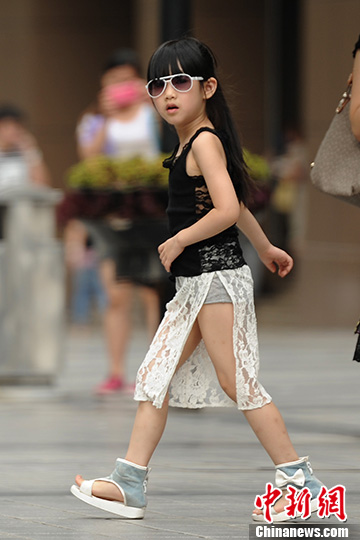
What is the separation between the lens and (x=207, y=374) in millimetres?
4836

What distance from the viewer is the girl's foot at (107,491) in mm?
4672

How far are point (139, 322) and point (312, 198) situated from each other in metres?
8.68

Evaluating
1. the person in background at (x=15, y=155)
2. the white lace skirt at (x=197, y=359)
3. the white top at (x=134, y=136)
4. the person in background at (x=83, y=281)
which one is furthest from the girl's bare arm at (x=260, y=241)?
the person in background at (x=83, y=281)

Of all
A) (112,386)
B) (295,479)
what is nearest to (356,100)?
(295,479)

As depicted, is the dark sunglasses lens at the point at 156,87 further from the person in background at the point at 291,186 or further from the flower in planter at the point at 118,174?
the person in background at the point at 291,186

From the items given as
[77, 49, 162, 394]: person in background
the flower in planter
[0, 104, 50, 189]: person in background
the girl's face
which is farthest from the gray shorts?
[0, 104, 50, 189]: person in background

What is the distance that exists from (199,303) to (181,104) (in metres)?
0.73

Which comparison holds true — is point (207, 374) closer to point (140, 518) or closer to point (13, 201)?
point (140, 518)

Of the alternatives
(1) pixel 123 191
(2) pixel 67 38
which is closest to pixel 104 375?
(1) pixel 123 191

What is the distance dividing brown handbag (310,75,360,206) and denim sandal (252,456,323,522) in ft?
3.15

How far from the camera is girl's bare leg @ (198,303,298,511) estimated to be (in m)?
4.61

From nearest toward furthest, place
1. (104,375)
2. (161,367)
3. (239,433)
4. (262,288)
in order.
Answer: (161,367) → (239,433) → (104,375) → (262,288)

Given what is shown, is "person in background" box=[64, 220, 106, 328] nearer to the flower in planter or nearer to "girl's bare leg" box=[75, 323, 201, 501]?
the flower in planter

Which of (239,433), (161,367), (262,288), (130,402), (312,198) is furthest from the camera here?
(312,198)
